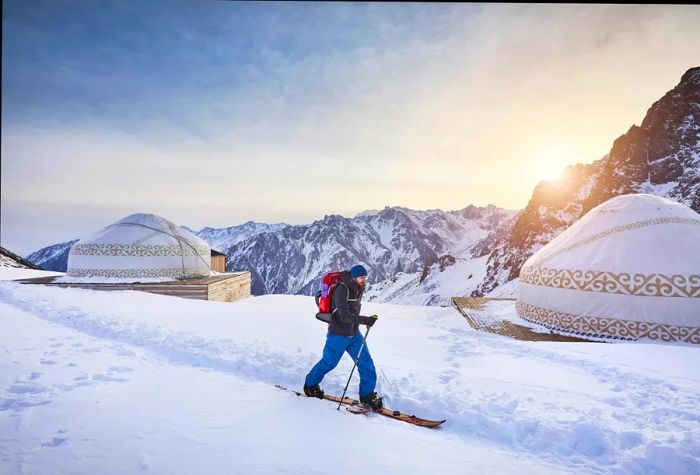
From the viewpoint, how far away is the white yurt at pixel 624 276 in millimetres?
8148

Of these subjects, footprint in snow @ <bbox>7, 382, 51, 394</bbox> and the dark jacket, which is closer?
footprint in snow @ <bbox>7, 382, 51, 394</bbox>

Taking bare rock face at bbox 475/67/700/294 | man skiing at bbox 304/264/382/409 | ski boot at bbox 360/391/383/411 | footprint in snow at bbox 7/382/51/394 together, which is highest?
bare rock face at bbox 475/67/700/294

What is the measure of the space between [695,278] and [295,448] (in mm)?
9802

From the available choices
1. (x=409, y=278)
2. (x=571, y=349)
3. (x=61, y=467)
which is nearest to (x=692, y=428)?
(x=571, y=349)

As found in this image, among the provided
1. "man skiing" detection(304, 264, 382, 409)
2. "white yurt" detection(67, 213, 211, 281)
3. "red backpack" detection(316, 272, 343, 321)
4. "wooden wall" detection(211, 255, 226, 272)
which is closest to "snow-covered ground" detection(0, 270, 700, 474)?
"man skiing" detection(304, 264, 382, 409)

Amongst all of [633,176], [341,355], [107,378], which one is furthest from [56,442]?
[633,176]

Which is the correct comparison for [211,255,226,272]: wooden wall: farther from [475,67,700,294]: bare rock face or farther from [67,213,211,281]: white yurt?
[475,67,700,294]: bare rock face

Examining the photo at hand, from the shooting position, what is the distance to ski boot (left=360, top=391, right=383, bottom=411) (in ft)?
13.3

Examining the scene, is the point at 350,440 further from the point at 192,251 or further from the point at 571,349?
the point at 192,251

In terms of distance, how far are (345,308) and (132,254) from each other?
15335 millimetres

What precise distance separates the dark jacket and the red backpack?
55 mm

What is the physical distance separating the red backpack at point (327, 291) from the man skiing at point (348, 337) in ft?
0.18

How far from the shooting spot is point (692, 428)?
3.71 metres

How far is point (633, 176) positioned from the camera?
75.4 meters
